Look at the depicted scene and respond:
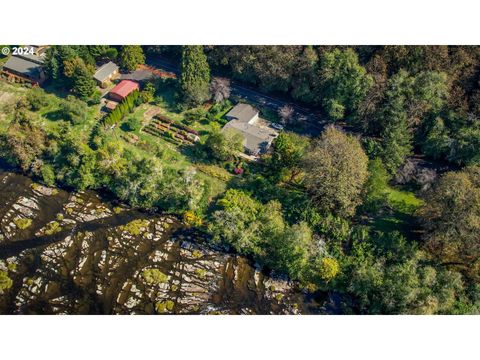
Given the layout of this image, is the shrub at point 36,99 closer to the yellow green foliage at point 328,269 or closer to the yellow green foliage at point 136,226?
the yellow green foliage at point 136,226

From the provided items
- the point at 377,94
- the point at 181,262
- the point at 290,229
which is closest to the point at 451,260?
the point at 290,229

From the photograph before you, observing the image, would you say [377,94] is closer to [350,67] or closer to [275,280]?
[350,67]

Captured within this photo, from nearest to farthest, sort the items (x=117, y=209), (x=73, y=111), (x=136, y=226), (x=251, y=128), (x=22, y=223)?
1. (x=22, y=223)
2. (x=136, y=226)
3. (x=117, y=209)
4. (x=251, y=128)
5. (x=73, y=111)

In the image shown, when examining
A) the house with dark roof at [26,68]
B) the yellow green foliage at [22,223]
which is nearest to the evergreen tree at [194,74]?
the house with dark roof at [26,68]

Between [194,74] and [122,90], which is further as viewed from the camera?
[122,90]

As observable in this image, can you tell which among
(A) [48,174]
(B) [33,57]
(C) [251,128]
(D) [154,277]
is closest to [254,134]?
(C) [251,128]

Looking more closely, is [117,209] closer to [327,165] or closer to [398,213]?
[327,165]
